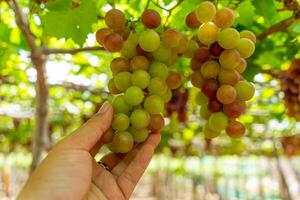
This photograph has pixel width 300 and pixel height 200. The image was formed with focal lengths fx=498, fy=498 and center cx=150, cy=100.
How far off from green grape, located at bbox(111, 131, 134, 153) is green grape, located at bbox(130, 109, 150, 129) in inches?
1.3

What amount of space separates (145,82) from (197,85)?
0.59 ft

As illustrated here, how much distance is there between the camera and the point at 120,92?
1370 millimetres

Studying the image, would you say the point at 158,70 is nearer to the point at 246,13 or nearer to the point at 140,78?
the point at 140,78

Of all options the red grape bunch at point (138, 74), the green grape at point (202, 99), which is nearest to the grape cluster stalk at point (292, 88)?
the green grape at point (202, 99)

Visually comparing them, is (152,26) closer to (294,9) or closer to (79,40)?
(79,40)

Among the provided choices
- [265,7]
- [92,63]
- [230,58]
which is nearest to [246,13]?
[265,7]

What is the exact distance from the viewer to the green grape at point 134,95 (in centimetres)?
128

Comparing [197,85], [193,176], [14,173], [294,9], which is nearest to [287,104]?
[294,9]

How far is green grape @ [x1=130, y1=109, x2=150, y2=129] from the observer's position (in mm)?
1281

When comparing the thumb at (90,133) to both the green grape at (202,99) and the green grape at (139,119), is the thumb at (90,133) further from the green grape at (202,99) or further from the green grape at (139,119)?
the green grape at (202,99)

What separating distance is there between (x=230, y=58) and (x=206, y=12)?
13cm

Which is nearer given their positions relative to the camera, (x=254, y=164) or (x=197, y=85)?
(x=197, y=85)

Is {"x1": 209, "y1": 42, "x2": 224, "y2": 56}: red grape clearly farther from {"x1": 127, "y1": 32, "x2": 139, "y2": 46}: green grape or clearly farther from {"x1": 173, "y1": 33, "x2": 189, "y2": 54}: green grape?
{"x1": 127, "y1": 32, "x2": 139, "y2": 46}: green grape

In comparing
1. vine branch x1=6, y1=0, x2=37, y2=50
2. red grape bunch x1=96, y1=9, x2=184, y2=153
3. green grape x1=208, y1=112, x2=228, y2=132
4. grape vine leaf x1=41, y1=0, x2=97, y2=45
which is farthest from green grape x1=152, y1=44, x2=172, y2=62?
vine branch x1=6, y1=0, x2=37, y2=50
